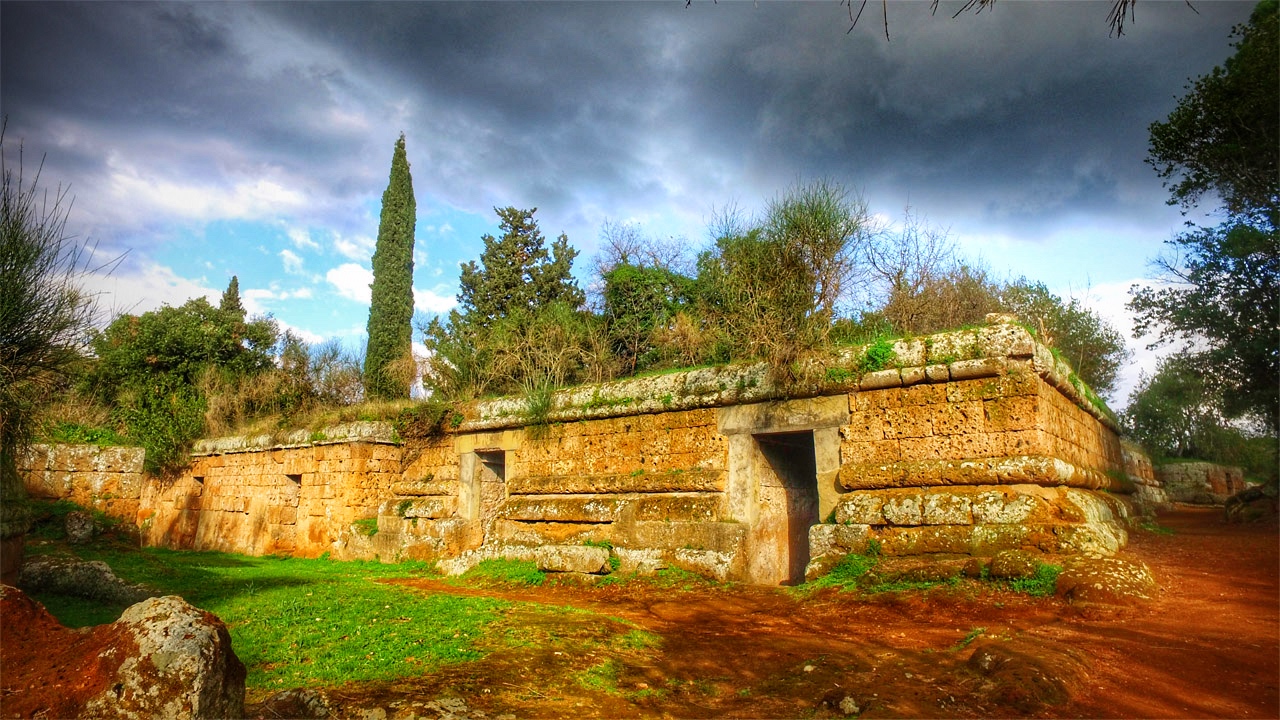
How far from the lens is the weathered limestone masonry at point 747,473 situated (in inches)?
277

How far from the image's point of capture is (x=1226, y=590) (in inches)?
248

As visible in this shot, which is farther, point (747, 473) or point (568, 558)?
point (568, 558)

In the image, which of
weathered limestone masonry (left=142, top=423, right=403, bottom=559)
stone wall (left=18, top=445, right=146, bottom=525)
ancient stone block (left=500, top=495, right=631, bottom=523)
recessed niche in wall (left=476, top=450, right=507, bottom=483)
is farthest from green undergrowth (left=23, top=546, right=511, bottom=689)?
stone wall (left=18, top=445, right=146, bottom=525)

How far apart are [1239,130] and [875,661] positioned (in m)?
17.7

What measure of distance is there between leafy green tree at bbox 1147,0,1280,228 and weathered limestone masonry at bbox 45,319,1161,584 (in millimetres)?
7241

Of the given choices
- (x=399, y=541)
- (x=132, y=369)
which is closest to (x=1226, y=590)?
(x=399, y=541)

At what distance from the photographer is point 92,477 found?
50.8ft

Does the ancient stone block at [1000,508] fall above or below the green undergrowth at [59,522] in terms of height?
above

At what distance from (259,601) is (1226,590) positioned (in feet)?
29.9

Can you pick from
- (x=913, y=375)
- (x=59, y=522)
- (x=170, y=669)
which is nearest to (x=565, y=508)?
(x=913, y=375)

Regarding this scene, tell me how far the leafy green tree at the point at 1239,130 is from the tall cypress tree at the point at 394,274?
2127 cm

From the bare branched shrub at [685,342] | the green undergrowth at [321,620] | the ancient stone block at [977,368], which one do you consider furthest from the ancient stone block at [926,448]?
the green undergrowth at [321,620]

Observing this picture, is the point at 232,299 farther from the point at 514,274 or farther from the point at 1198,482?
the point at 1198,482

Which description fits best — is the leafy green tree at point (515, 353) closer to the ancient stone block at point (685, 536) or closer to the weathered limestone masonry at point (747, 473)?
the weathered limestone masonry at point (747, 473)
